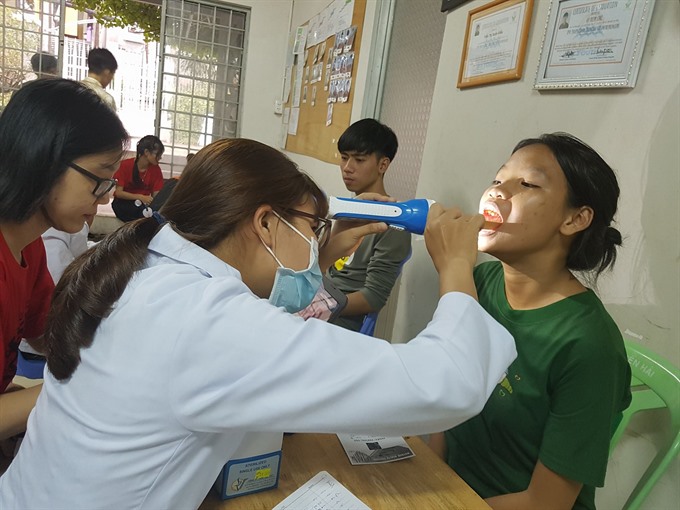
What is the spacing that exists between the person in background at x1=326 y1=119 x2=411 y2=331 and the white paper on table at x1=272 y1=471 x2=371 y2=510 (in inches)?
42.2

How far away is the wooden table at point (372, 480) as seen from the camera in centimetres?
81

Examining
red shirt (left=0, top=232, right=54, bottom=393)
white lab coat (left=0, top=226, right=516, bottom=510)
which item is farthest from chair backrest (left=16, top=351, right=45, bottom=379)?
white lab coat (left=0, top=226, right=516, bottom=510)

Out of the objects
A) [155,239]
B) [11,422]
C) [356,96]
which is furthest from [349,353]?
[356,96]

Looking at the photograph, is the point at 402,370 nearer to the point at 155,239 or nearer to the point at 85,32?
the point at 155,239

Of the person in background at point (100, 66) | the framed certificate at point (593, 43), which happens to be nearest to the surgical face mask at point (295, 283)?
the framed certificate at point (593, 43)

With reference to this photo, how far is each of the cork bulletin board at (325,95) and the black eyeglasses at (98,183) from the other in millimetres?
2064

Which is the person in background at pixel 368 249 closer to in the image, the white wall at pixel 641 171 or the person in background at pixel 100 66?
the white wall at pixel 641 171

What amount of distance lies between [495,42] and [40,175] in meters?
1.40

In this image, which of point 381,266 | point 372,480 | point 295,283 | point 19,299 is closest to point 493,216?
point 295,283

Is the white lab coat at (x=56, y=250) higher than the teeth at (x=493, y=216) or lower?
lower

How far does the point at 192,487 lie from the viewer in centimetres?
71

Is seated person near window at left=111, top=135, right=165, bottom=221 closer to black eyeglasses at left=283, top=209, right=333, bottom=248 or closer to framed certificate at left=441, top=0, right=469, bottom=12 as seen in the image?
framed certificate at left=441, top=0, right=469, bottom=12

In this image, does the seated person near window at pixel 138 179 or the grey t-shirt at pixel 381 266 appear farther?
the seated person near window at pixel 138 179

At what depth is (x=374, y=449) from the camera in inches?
37.9
